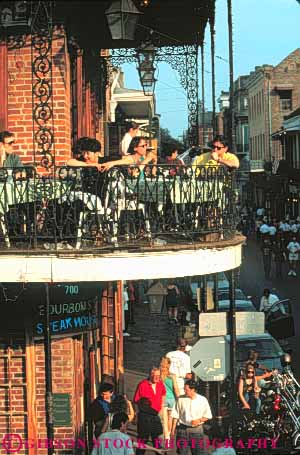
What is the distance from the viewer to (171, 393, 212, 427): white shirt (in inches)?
444

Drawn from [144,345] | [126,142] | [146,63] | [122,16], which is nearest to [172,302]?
[144,345]

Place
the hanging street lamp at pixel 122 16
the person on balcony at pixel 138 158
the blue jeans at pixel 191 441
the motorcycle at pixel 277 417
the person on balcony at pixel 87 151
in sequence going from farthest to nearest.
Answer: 1. the motorcycle at pixel 277 417
2. the blue jeans at pixel 191 441
3. the hanging street lamp at pixel 122 16
4. the person on balcony at pixel 138 158
5. the person on balcony at pixel 87 151

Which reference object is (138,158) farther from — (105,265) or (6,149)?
(105,265)

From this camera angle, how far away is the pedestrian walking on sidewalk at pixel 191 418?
37.1 feet

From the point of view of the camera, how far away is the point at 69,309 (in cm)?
1058

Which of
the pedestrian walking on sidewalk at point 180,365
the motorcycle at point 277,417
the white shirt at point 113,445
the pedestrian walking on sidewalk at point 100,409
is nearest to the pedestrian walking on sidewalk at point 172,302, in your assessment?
the pedestrian walking on sidewalk at point 180,365

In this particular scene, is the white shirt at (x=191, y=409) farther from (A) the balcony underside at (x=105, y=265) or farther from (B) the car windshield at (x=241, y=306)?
(B) the car windshield at (x=241, y=306)

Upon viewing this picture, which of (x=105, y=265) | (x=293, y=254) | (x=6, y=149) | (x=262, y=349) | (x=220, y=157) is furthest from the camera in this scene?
(x=293, y=254)

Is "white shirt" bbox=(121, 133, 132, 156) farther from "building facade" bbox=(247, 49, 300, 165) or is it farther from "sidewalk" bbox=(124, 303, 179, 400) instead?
"building facade" bbox=(247, 49, 300, 165)

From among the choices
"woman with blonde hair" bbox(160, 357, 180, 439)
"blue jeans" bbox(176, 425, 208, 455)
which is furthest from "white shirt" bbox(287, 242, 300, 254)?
"blue jeans" bbox(176, 425, 208, 455)

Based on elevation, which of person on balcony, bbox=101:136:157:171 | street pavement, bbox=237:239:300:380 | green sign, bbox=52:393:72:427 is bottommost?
street pavement, bbox=237:239:300:380

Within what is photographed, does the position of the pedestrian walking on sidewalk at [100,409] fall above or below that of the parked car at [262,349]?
above

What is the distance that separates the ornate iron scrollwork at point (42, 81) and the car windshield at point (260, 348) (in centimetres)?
712

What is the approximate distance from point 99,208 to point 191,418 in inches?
142
